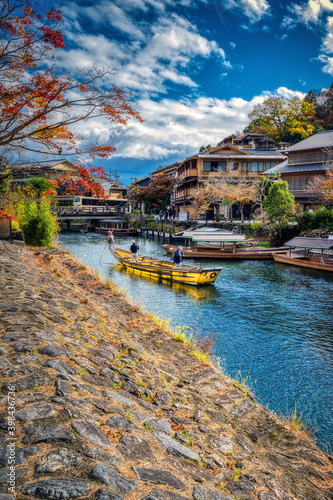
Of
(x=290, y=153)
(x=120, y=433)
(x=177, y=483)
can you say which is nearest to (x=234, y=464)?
(x=177, y=483)

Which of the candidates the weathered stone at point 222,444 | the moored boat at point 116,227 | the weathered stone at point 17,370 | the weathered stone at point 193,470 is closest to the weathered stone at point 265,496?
the weathered stone at point 193,470

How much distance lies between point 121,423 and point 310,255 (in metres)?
29.1

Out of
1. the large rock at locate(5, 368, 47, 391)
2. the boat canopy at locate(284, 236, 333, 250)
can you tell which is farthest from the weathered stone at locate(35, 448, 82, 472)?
the boat canopy at locate(284, 236, 333, 250)

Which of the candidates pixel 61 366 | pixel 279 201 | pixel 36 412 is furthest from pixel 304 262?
pixel 36 412

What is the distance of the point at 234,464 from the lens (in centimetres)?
482

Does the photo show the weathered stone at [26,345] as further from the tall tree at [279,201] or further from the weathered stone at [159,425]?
the tall tree at [279,201]

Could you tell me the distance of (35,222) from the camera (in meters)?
19.8

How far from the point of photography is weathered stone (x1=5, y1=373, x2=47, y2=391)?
4.44m

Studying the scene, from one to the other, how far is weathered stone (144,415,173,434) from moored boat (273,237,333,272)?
24.2m

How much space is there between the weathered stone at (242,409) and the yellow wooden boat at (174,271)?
1451 centimetres

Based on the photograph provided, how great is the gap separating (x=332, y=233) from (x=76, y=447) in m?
32.7

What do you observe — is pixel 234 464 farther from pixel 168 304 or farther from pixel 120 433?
pixel 168 304

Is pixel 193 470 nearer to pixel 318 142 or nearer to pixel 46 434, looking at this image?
pixel 46 434

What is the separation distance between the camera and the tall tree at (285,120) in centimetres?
6538
